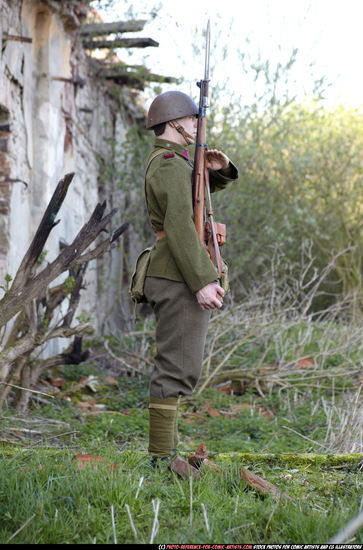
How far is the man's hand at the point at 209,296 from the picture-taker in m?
2.71

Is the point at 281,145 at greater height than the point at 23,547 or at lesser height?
greater

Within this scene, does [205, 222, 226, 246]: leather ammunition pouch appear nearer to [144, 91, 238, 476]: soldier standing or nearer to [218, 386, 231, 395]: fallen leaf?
[144, 91, 238, 476]: soldier standing

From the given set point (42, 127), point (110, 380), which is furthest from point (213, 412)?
point (42, 127)

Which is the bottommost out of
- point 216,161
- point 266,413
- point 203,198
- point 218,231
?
point 266,413

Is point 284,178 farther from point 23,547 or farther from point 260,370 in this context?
point 23,547

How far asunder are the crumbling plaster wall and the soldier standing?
7.63 ft

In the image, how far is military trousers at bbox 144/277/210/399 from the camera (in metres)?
2.77

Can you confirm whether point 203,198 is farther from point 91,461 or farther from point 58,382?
point 58,382

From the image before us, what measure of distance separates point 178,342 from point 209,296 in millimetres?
264

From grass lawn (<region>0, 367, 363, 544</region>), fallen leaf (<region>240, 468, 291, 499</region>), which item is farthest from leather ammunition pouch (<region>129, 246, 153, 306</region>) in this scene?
fallen leaf (<region>240, 468, 291, 499</region>)

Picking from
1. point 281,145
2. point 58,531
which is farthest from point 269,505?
point 281,145

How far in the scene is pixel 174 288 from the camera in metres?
2.83

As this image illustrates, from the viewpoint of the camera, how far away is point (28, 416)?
13.5ft

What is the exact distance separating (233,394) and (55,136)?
309 cm
